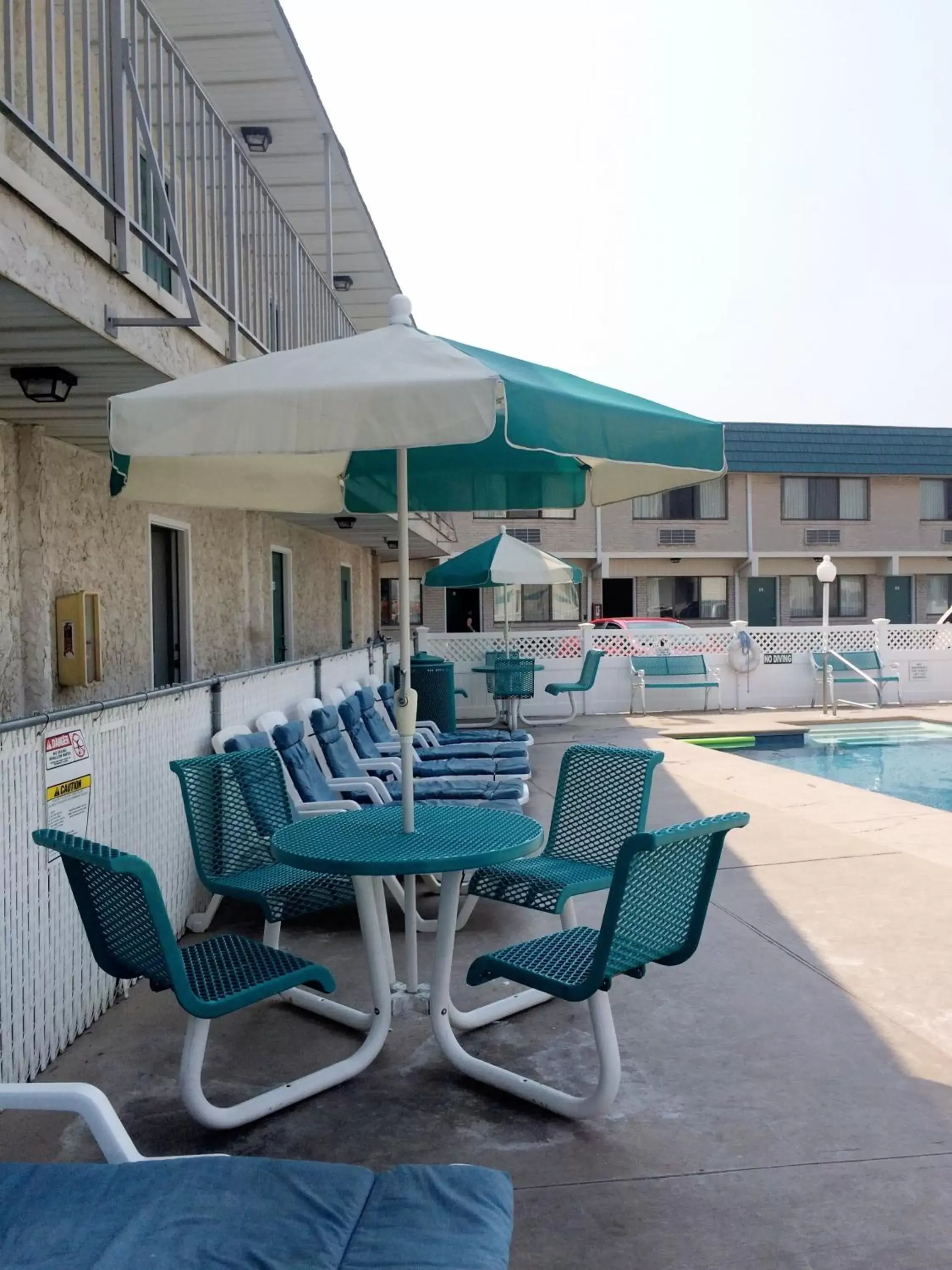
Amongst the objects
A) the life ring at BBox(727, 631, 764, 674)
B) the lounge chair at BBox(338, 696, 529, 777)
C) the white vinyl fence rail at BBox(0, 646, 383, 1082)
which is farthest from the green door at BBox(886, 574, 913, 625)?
the white vinyl fence rail at BBox(0, 646, 383, 1082)

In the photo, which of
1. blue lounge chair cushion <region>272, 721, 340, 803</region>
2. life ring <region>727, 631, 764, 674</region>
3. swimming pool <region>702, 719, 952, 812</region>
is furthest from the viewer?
life ring <region>727, 631, 764, 674</region>

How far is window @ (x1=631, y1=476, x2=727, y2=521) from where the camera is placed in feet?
94.9

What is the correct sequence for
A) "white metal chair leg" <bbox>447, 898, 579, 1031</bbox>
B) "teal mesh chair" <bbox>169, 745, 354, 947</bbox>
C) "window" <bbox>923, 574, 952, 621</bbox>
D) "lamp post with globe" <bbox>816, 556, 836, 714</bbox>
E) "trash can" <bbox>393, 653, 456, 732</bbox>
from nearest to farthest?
"white metal chair leg" <bbox>447, 898, 579, 1031</bbox>, "teal mesh chair" <bbox>169, 745, 354, 947</bbox>, "trash can" <bbox>393, 653, 456, 732</bbox>, "lamp post with globe" <bbox>816, 556, 836, 714</bbox>, "window" <bbox>923, 574, 952, 621</bbox>

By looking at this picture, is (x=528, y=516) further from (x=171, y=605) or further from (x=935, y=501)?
(x=171, y=605)

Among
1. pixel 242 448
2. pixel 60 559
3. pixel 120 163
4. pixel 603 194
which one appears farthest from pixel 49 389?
pixel 603 194

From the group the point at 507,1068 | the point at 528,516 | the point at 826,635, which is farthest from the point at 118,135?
the point at 528,516

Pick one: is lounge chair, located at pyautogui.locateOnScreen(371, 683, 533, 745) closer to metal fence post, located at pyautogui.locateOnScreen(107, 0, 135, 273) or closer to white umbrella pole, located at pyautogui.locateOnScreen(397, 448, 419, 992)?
white umbrella pole, located at pyautogui.locateOnScreen(397, 448, 419, 992)

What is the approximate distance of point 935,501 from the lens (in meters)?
30.3

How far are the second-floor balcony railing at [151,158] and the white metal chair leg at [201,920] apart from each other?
2.90 meters

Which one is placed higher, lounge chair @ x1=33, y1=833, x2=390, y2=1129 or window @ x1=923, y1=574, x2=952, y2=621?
window @ x1=923, y1=574, x2=952, y2=621

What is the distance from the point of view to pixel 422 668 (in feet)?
38.2

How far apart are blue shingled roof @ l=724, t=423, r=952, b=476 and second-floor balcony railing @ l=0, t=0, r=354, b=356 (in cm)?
2107

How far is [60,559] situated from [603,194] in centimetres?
873

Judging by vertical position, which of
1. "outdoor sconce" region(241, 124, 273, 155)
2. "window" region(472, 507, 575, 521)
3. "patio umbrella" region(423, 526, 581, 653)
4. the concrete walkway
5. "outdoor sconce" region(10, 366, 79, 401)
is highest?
"outdoor sconce" region(241, 124, 273, 155)
